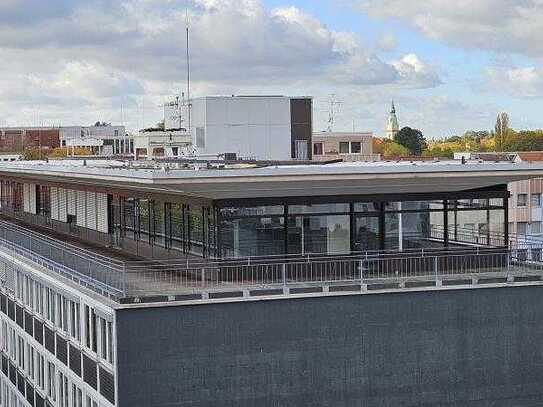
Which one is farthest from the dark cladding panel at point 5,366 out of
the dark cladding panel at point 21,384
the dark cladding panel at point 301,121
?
the dark cladding panel at point 301,121

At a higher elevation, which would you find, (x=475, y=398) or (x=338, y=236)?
(x=338, y=236)

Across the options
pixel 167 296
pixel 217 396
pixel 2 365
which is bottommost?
pixel 2 365

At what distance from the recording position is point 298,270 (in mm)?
30062

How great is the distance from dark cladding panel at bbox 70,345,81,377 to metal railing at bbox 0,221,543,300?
200 centimetres

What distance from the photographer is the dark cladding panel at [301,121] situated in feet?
311

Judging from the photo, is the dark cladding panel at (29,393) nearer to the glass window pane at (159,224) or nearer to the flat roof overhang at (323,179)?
the glass window pane at (159,224)

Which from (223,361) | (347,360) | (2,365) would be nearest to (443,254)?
(347,360)

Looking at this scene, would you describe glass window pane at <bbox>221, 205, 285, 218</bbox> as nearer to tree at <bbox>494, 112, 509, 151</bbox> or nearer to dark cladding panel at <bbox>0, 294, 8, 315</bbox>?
dark cladding panel at <bbox>0, 294, 8, 315</bbox>

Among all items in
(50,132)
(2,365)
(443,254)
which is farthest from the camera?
(50,132)

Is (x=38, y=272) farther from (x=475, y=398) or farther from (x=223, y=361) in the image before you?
(x=475, y=398)

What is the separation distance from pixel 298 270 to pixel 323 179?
257 centimetres

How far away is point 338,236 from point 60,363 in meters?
9.36

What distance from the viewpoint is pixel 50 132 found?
572ft

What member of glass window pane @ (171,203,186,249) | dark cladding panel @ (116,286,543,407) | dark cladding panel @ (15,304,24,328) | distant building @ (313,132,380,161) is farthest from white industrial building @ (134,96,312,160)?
dark cladding panel @ (116,286,543,407)
